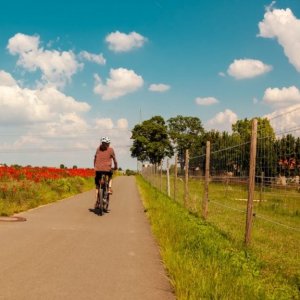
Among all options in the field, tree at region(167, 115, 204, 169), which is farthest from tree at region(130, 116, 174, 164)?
the field

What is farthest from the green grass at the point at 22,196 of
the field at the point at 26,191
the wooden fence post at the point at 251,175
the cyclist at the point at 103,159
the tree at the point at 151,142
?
the tree at the point at 151,142

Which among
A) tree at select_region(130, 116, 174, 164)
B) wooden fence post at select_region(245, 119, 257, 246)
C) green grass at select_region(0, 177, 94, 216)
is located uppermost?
tree at select_region(130, 116, 174, 164)

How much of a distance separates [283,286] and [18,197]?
11.4 metres

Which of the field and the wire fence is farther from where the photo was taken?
the field

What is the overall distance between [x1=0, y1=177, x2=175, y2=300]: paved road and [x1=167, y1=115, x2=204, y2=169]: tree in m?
98.0

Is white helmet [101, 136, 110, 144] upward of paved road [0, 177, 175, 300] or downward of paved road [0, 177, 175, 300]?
upward

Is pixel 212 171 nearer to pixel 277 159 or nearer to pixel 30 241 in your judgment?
pixel 277 159

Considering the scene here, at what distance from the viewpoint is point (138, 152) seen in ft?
345

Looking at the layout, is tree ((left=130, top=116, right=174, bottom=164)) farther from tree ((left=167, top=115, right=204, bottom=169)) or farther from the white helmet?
the white helmet

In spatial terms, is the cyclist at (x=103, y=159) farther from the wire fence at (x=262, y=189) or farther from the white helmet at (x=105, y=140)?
the wire fence at (x=262, y=189)

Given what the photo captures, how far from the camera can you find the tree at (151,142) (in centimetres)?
10175

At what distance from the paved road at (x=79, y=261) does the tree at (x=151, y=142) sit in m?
89.9

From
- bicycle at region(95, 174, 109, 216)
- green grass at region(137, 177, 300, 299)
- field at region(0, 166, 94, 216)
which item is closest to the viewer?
green grass at region(137, 177, 300, 299)

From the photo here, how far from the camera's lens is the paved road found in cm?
523
